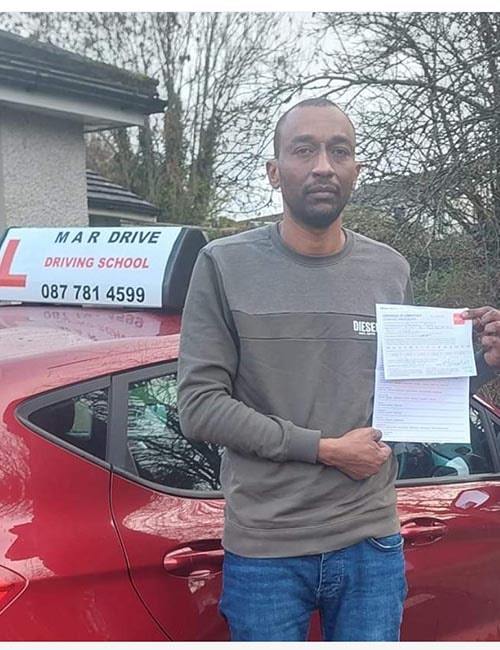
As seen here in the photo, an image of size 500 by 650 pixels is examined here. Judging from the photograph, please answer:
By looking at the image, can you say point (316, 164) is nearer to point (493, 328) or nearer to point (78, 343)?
point (493, 328)

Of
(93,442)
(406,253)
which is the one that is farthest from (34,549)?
(406,253)

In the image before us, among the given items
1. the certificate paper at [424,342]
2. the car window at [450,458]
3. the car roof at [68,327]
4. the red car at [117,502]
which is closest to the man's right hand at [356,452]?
the certificate paper at [424,342]

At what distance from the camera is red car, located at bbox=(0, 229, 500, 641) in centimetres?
172

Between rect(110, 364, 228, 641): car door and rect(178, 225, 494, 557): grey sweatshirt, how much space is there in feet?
0.60

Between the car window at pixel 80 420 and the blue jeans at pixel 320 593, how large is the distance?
0.41m

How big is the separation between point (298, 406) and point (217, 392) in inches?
7.2

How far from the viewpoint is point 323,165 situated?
1.78 m

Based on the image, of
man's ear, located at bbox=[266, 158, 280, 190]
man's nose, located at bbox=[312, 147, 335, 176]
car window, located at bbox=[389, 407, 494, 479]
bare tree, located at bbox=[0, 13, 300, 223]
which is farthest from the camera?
bare tree, located at bbox=[0, 13, 300, 223]

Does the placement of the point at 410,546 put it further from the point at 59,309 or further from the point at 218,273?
the point at 59,309

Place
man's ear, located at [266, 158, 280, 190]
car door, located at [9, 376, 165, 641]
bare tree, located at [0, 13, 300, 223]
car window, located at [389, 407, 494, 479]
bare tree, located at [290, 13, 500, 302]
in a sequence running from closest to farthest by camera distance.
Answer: car door, located at [9, 376, 165, 641]
man's ear, located at [266, 158, 280, 190]
car window, located at [389, 407, 494, 479]
bare tree, located at [290, 13, 500, 302]
bare tree, located at [0, 13, 300, 223]

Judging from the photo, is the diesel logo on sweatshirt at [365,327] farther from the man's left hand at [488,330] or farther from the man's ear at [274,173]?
the man's ear at [274,173]

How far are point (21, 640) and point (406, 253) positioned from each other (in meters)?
4.54

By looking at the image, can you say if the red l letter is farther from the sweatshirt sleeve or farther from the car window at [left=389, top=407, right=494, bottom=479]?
the car window at [left=389, top=407, right=494, bottom=479]

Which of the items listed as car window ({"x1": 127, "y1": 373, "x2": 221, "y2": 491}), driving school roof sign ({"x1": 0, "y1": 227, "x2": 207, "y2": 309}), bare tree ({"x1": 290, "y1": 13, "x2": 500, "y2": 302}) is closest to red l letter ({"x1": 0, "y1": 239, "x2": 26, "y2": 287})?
driving school roof sign ({"x1": 0, "y1": 227, "x2": 207, "y2": 309})
